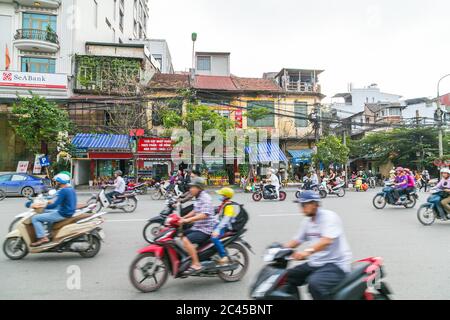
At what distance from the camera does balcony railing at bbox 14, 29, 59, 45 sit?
21.4 meters

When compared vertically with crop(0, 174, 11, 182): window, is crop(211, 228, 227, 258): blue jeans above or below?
below

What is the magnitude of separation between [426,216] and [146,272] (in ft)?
25.1

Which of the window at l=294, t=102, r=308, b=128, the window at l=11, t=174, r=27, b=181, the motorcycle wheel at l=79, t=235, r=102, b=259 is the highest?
the window at l=294, t=102, r=308, b=128

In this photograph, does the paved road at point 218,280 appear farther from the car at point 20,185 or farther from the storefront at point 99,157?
the storefront at point 99,157

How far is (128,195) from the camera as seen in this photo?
10.8m

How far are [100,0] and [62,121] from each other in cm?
1431

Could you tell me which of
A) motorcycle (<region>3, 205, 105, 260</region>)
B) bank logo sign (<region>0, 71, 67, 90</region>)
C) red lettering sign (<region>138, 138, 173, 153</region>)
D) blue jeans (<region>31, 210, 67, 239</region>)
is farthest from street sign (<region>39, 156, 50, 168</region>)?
blue jeans (<region>31, 210, 67, 239</region>)

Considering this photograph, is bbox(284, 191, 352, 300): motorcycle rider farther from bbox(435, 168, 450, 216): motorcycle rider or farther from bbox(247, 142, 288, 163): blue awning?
bbox(247, 142, 288, 163): blue awning

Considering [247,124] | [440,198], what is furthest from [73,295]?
[247,124]

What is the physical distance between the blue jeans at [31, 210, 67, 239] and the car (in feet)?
36.8

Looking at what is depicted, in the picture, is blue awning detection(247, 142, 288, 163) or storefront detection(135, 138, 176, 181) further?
blue awning detection(247, 142, 288, 163)

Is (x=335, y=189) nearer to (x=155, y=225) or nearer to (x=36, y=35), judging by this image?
(x=155, y=225)

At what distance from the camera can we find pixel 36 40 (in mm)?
21234

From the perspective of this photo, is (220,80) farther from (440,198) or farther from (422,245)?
(422,245)
